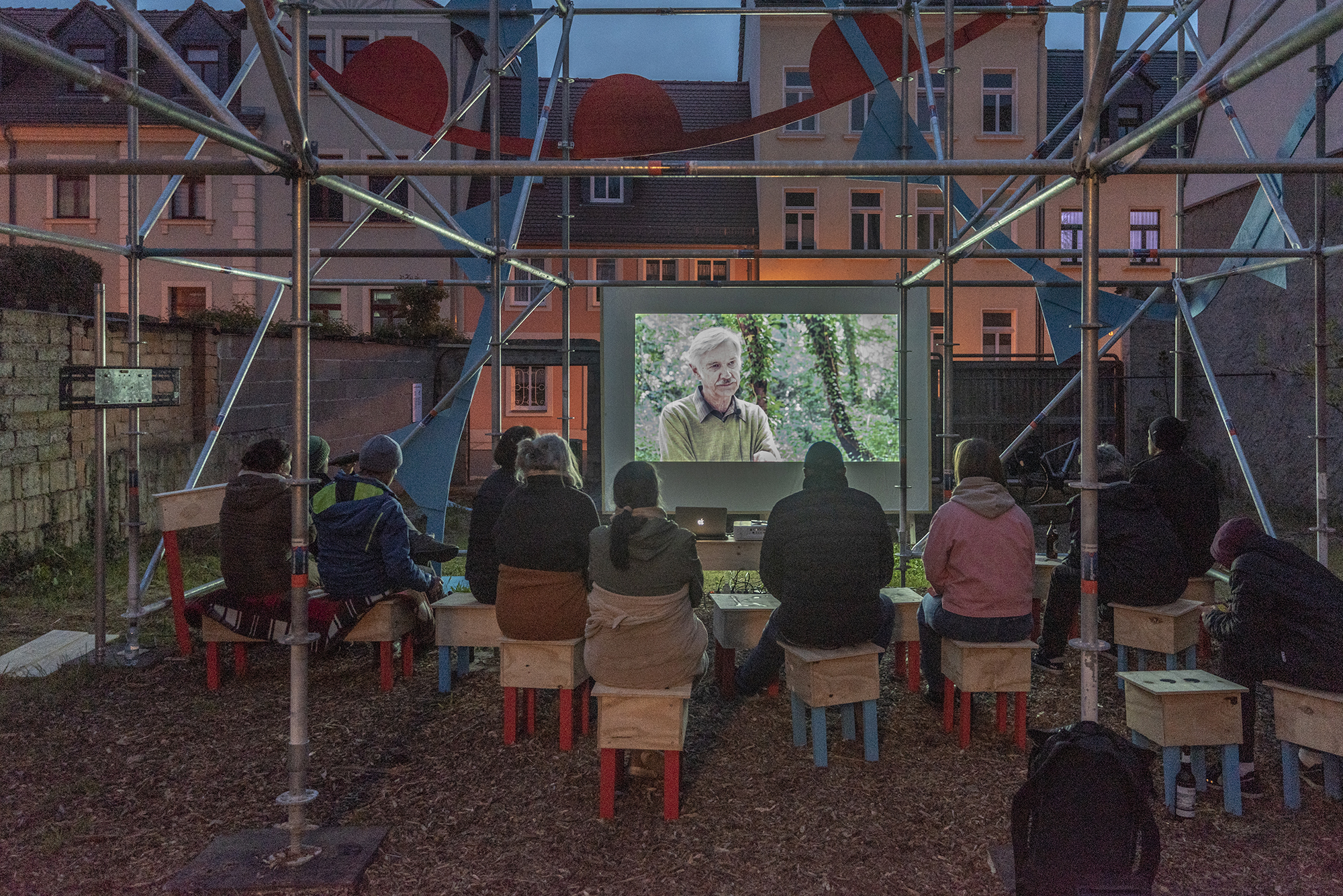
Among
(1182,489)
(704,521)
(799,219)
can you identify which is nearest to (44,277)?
(704,521)

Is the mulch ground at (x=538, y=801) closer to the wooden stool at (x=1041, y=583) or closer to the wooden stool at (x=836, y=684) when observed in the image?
the wooden stool at (x=836, y=684)

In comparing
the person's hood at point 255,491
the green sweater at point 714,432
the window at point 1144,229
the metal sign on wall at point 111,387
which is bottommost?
the person's hood at point 255,491

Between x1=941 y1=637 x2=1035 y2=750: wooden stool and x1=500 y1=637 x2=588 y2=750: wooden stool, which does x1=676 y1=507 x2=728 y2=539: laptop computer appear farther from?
x1=941 y1=637 x2=1035 y2=750: wooden stool

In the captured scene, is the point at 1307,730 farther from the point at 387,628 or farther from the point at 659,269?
the point at 659,269

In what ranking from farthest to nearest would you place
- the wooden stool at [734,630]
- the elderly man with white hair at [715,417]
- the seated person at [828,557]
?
the elderly man with white hair at [715,417] < the wooden stool at [734,630] < the seated person at [828,557]

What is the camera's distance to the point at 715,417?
270 inches

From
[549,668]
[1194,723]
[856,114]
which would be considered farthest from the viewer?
[856,114]

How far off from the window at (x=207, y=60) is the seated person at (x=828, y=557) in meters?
20.3

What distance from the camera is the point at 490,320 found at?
6234 millimetres

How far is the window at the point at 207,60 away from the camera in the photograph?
20078mm

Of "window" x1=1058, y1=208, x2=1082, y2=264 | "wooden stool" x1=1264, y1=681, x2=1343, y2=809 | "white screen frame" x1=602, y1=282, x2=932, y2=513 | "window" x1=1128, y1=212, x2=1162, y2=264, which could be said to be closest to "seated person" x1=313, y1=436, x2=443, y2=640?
"white screen frame" x1=602, y1=282, x2=932, y2=513

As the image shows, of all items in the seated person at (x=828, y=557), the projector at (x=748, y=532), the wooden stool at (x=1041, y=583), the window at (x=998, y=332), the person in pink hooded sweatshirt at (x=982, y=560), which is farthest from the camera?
the window at (x=998, y=332)

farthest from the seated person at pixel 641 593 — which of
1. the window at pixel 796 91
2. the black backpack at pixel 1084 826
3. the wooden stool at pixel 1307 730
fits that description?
the window at pixel 796 91

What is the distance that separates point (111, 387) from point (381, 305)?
52.7 feet
